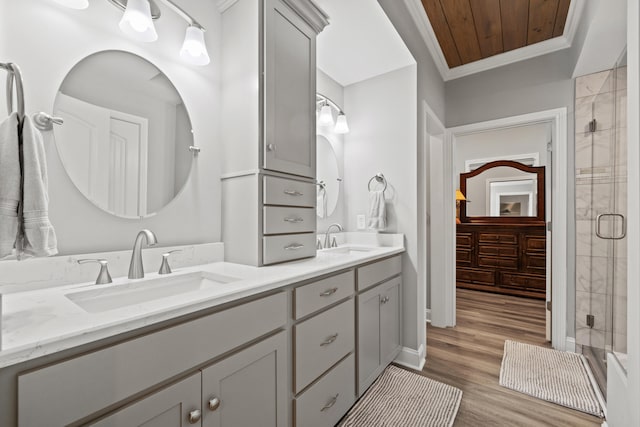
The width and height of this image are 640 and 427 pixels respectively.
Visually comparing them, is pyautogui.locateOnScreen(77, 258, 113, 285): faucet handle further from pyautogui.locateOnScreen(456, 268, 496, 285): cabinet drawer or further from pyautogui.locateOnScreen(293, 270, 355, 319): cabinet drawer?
pyautogui.locateOnScreen(456, 268, 496, 285): cabinet drawer

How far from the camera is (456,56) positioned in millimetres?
2770

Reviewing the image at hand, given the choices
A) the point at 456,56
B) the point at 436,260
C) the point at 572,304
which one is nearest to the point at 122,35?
the point at 456,56

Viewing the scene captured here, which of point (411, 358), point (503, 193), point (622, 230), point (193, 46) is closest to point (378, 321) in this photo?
point (411, 358)

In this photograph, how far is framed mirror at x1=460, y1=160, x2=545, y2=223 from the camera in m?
4.24

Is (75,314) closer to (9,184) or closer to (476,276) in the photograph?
(9,184)

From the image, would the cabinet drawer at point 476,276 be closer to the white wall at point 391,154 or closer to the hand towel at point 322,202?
the white wall at point 391,154

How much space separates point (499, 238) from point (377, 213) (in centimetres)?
284

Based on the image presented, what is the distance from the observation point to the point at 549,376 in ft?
6.72

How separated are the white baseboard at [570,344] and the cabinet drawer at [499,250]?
1801mm

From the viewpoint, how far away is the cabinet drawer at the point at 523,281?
3.83m

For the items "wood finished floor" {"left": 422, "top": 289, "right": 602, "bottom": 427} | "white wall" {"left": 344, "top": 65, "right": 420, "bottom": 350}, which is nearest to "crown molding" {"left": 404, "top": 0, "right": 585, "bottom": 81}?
"white wall" {"left": 344, "top": 65, "right": 420, "bottom": 350}

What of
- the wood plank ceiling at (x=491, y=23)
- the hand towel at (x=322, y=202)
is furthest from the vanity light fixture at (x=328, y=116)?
the wood plank ceiling at (x=491, y=23)

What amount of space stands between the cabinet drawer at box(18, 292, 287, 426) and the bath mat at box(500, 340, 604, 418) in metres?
2.02

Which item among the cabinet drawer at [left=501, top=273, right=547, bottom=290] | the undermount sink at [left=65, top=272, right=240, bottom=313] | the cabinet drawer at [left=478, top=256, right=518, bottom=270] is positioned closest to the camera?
the undermount sink at [left=65, top=272, right=240, bottom=313]
